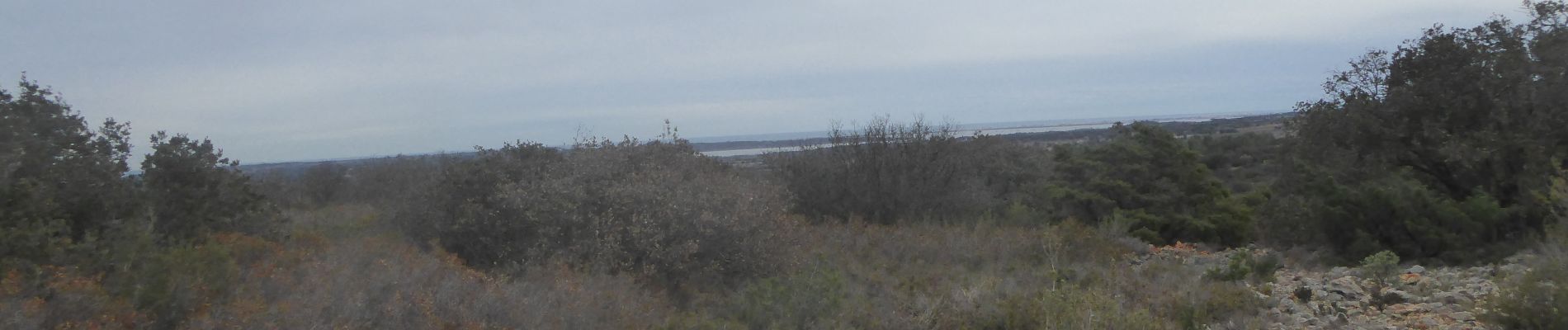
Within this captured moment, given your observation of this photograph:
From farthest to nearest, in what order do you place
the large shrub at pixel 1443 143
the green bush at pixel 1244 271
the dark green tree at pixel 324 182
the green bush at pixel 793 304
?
the dark green tree at pixel 324 182
the large shrub at pixel 1443 143
the green bush at pixel 1244 271
the green bush at pixel 793 304

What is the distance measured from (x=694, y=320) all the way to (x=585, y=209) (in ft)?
9.77

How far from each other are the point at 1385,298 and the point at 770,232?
658cm

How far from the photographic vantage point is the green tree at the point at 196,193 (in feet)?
33.1

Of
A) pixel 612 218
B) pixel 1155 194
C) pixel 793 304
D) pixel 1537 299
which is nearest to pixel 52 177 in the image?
pixel 612 218

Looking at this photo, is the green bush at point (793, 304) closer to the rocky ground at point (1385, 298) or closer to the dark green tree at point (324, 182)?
the rocky ground at point (1385, 298)

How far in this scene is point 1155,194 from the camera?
2084 centimetres


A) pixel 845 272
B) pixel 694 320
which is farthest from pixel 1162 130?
pixel 694 320

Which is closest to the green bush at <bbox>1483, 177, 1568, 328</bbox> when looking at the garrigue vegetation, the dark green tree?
the garrigue vegetation

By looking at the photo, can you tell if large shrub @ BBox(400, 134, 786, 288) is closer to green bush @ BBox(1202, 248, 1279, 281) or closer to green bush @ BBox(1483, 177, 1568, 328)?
green bush @ BBox(1202, 248, 1279, 281)

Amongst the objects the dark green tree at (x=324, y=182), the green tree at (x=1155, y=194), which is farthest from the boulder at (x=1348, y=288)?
the dark green tree at (x=324, y=182)

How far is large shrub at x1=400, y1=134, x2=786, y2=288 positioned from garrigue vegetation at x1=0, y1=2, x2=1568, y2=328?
4 centimetres

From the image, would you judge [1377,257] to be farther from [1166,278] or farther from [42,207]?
[42,207]

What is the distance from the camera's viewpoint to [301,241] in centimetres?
1097

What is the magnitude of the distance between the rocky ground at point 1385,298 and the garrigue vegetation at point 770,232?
303 millimetres
